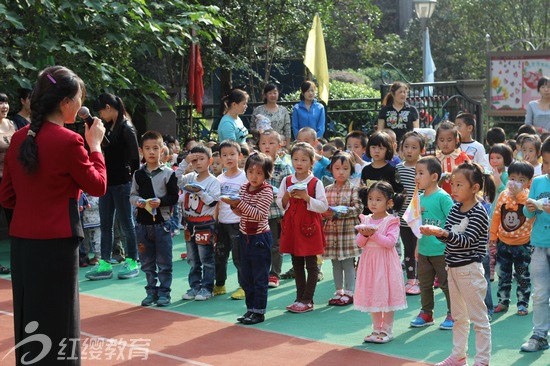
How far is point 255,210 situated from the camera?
27.9 ft

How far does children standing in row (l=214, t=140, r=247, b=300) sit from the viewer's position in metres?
9.25

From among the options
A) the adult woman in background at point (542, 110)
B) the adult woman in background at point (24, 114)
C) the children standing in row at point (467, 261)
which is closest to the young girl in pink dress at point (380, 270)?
the children standing in row at point (467, 261)

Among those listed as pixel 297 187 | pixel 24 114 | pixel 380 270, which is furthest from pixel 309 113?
pixel 380 270

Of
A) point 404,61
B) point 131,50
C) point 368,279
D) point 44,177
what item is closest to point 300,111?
point 131,50

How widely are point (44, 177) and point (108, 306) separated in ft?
13.0

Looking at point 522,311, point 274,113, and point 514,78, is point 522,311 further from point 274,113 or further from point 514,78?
point 514,78

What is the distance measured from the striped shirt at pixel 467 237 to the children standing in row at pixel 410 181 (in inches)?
96.4

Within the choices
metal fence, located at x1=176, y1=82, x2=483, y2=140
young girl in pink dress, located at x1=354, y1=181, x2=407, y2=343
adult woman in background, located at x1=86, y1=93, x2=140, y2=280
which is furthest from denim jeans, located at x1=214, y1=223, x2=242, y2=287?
metal fence, located at x1=176, y1=82, x2=483, y2=140

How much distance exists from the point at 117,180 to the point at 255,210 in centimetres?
247

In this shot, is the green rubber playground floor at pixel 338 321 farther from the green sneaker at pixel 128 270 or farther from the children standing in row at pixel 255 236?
the children standing in row at pixel 255 236

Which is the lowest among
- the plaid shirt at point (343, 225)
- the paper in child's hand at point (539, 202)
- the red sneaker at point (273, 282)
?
the red sneaker at point (273, 282)

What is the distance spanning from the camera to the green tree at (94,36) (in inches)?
483

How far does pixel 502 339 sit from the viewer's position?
761 centimetres

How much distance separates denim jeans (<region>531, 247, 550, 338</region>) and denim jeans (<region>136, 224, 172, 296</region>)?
11.7 feet
